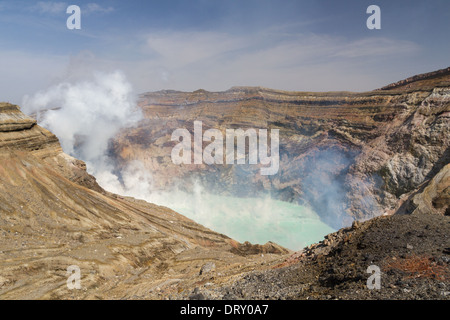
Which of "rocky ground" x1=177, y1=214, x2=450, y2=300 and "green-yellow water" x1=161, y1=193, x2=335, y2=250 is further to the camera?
"green-yellow water" x1=161, y1=193, x2=335, y2=250

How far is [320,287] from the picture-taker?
399 inches

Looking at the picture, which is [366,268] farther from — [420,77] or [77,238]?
[420,77]

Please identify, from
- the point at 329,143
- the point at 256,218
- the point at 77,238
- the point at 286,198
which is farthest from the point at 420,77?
the point at 77,238

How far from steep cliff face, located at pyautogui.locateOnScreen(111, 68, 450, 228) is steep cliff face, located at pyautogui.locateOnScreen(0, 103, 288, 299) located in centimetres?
1769

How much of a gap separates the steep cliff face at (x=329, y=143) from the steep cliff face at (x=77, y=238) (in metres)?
17.7

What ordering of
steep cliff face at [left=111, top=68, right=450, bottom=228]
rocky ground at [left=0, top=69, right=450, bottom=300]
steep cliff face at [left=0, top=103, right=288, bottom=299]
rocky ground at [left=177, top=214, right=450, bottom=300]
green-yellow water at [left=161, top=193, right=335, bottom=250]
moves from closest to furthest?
rocky ground at [left=177, top=214, right=450, bottom=300] → rocky ground at [left=0, top=69, right=450, bottom=300] → steep cliff face at [left=0, top=103, right=288, bottom=299] → steep cliff face at [left=111, top=68, right=450, bottom=228] → green-yellow water at [left=161, top=193, right=335, bottom=250]

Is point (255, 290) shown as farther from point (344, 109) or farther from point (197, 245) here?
point (344, 109)

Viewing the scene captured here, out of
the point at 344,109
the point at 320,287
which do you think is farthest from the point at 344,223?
the point at 320,287

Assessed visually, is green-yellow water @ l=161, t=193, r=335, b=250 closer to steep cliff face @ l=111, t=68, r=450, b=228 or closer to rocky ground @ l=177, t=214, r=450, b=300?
steep cliff face @ l=111, t=68, r=450, b=228

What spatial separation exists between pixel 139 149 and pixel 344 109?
33.9 metres

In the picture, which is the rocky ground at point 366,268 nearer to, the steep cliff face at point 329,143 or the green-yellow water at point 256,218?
the green-yellow water at point 256,218

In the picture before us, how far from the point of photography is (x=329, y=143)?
144 ft

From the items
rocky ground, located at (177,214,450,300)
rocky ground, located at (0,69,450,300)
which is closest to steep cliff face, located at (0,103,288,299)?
rocky ground, located at (0,69,450,300)

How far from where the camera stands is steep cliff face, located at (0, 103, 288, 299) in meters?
14.4
